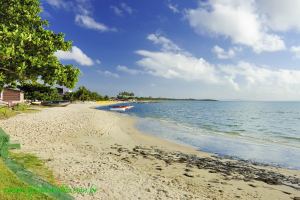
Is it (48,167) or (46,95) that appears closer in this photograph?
(48,167)

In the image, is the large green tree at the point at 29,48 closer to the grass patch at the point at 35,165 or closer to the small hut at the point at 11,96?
the grass patch at the point at 35,165

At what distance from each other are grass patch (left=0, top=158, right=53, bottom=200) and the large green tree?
3.54 metres

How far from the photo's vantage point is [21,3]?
12773 millimetres

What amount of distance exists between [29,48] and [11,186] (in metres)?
5.03

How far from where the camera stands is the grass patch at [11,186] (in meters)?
8.31

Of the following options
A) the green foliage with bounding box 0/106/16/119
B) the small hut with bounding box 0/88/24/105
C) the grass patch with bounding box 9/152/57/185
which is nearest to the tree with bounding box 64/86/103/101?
the small hut with bounding box 0/88/24/105

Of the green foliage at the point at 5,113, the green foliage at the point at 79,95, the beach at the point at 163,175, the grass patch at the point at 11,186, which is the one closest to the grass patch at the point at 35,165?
the beach at the point at 163,175

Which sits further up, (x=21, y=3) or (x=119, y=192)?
(x=21, y=3)

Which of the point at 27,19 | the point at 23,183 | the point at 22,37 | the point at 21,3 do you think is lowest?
the point at 23,183

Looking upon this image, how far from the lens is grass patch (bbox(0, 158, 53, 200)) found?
8.31 metres

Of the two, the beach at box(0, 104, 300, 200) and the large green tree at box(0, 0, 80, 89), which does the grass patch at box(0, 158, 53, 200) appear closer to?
the beach at box(0, 104, 300, 200)

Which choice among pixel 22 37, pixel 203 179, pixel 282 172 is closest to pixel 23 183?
pixel 22 37

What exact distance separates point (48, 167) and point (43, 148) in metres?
5.41

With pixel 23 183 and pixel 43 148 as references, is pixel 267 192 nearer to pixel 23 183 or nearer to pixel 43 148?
pixel 23 183
